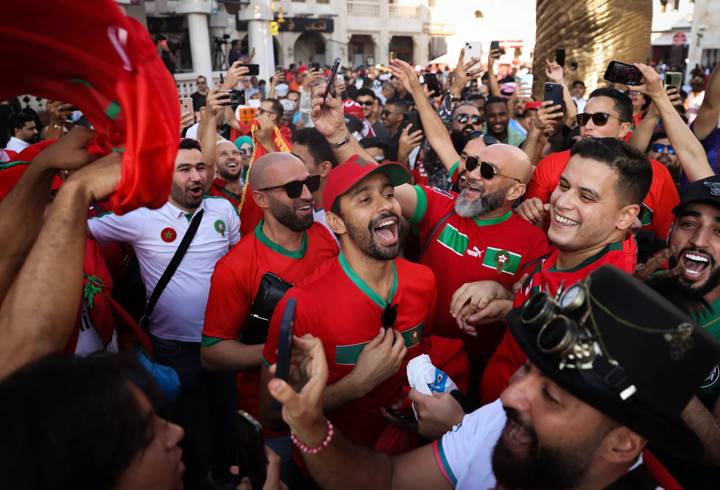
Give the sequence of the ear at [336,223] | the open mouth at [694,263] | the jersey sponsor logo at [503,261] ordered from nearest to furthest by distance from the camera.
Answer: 1. the open mouth at [694,263]
2. the ear at [336,223]
3. the jersey sponsor logo at [503,261]

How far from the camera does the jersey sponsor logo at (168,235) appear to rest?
349 centimetres

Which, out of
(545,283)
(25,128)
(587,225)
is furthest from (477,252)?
(25,128)

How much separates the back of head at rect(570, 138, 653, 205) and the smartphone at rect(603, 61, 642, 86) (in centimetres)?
120

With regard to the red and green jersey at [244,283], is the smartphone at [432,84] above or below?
above

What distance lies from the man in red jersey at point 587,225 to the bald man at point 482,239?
538 mm

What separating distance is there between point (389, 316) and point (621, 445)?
47.7 inches

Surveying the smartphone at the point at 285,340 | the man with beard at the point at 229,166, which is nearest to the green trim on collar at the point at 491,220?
the smartphone at the point at 285,340

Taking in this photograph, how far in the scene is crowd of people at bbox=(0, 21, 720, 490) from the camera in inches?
52.1

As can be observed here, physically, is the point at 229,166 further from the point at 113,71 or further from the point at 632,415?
the point at 632,415

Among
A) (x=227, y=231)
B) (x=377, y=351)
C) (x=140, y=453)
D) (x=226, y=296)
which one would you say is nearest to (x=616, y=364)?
(x=377, y=351)

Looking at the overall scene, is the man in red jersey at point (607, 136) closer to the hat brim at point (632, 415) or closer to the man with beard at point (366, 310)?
the man with beard at point (366, 310)

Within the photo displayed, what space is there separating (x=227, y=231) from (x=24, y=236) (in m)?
2.36

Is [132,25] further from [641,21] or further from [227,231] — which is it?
[641,21]

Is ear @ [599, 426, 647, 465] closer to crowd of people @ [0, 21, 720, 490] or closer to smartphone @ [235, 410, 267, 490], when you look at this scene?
crowd of people @ [0, 21, 720, 490]
